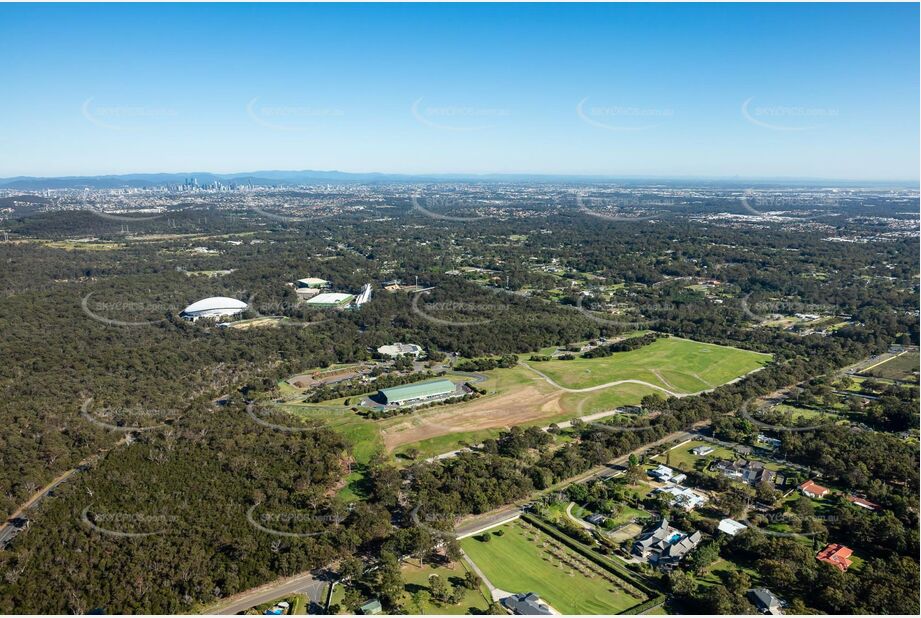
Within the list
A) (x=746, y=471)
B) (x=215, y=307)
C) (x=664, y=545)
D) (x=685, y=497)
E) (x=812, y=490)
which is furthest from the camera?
(x=215, y=307)

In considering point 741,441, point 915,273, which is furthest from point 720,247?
point 741,441

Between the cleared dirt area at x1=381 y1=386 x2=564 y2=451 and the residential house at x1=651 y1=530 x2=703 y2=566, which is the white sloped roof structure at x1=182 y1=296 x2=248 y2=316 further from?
the residential house at x1=651 y1=530 x2=703 y2=566

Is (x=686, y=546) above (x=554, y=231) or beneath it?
beneath

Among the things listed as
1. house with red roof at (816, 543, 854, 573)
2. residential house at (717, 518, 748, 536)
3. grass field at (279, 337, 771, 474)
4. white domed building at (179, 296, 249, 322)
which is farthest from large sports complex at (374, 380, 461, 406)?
white domed building at (179, 296, 249, 322)

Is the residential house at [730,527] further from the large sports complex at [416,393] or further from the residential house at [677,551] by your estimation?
the large sports complex at [416,393]

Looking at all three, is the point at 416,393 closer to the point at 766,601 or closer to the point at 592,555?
the point at 592,555

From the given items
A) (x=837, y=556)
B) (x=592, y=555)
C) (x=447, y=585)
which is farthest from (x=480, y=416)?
(x=837, y=556)

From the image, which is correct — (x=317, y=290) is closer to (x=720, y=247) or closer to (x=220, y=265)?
(x=220, y=265)

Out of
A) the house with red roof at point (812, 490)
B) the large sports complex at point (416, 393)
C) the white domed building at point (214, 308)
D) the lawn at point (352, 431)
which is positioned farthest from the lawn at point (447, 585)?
the white domed building at point (214, 308)
